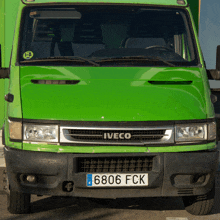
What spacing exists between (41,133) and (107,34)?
1724 millimetres

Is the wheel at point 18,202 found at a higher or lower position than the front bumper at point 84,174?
lower

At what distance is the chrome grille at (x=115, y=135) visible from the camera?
15.2ft

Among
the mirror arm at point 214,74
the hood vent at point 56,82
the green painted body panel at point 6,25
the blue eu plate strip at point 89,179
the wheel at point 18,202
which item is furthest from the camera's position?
the green painted body panel at point 6,25

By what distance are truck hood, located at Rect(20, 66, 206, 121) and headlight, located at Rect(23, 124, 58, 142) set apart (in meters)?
0.09

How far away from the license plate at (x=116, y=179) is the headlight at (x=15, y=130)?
0.78 m

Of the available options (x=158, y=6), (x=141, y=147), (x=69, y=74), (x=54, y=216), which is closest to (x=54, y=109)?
(x=69, y=74)

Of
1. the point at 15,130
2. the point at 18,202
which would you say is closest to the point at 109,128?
the point at 15,130

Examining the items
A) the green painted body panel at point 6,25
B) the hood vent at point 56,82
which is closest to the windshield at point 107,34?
the hood vent at point 56,82

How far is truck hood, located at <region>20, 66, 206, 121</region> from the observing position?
4.68 meters

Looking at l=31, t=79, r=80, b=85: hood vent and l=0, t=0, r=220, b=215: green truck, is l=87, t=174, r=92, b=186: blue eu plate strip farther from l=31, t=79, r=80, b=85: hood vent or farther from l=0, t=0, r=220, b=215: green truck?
l=31, t=79, r=80, b=85: hood vent

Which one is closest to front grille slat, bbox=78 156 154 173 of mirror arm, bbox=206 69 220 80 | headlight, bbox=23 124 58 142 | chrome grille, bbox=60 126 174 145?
chrome grille, bbox=60 126 174 145

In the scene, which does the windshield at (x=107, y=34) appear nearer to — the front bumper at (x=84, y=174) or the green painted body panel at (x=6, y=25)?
the front bumper at (x=84, y=174)

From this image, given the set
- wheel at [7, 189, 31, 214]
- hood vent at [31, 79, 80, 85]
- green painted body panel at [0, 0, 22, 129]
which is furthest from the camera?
green painted body panel at [0, 0, 22, 129]

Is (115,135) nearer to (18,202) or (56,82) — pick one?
(56,82)
